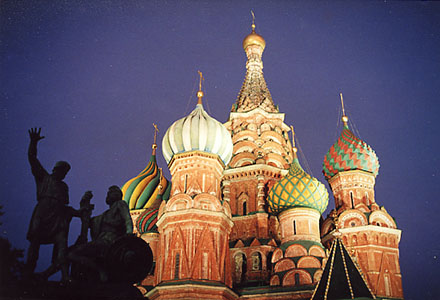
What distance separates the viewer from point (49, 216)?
5.42 m

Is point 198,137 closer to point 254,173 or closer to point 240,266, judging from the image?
point 254,173

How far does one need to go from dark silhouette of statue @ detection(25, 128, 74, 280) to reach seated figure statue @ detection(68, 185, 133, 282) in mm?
208

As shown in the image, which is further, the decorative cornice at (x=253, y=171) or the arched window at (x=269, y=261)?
the decorative cornice at (x=253, y=171)

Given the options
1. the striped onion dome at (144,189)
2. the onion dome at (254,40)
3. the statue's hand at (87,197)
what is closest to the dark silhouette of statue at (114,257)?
the statue's hand at (87,197)

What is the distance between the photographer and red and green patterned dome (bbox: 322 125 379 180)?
66.4 feet

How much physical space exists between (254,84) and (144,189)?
8632 mm

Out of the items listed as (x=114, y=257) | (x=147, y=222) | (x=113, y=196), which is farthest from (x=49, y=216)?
(x=147, y=222)

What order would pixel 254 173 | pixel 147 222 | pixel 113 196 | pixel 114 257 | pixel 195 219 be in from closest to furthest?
pixel 114 257 → pixel 113 196 → pixel 195 219 → pixel 147 222 → pixel 254 173

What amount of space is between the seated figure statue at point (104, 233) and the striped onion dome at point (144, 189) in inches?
660

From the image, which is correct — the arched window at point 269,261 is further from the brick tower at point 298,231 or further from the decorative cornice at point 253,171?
the decorative cornice at point 253,171

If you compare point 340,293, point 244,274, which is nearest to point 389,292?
point 244,274

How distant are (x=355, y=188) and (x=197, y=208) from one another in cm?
801

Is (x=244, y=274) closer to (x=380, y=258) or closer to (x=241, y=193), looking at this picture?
(x=241, y=193)

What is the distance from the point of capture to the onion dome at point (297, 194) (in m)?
18.0
